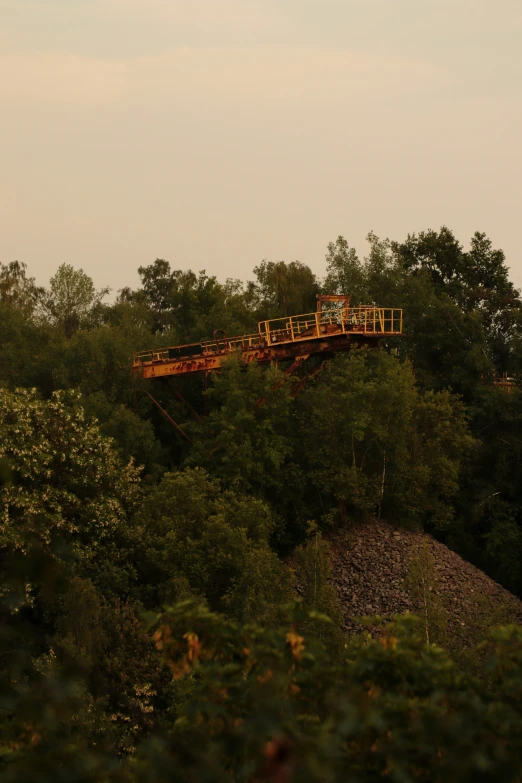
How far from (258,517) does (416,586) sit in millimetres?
5829

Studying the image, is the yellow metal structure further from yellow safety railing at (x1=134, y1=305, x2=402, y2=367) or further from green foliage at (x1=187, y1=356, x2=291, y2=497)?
green foliage at (x1=187, y1=356, x2=291, y2=497)

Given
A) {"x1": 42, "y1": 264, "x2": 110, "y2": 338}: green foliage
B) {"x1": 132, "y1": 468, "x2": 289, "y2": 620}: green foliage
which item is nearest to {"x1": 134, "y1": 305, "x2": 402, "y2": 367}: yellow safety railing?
{"x1": 132, "y1": 468, "x2": 289, "y2": 620}: green foliage

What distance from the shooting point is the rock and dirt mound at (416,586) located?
31.8 metres

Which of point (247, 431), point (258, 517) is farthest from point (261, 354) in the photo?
point (258, 517)

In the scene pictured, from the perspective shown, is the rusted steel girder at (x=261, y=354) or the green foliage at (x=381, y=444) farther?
the rusted steel girder at (x=261, y=354)

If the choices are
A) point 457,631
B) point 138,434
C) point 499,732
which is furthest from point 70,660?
point 138,434

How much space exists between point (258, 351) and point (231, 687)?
1304 inches

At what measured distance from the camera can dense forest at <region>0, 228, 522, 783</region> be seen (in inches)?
263

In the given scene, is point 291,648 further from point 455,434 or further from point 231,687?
point 455,434

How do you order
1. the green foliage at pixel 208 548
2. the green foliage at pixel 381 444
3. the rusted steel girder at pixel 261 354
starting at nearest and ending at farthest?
the green foliage at pixel 208 548
the green foliage at pixel 381 444
the rusted steel girder at pixel 261 354

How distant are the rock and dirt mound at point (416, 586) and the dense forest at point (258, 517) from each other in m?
1.13

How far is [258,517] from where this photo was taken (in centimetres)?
3538

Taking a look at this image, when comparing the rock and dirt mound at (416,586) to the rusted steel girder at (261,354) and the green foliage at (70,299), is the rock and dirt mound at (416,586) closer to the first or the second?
the rusted steel girder at (261,354)

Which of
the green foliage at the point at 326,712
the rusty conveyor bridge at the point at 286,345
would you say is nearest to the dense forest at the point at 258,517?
the green foliage at the point at 326,712
